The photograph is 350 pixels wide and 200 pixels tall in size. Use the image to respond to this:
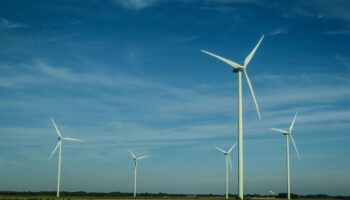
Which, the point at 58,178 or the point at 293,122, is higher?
the point at 293,122

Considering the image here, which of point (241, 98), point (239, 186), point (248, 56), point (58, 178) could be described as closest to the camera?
point (239, 186)

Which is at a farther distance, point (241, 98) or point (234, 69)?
point (234, 69)

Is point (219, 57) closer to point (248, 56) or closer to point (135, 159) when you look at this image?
point (248, 56)

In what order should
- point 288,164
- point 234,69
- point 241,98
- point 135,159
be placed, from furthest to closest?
point 135,159, point 288,164, point 234,69, point 241,98

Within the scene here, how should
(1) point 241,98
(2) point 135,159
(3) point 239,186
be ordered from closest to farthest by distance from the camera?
(3) point 239,186 → (1) point 241,98 → (2) point 135,159

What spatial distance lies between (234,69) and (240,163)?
598 inches

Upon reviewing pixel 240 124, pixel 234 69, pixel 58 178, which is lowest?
pixel 58 178

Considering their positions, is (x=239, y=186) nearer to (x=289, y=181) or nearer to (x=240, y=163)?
(x=240, y=163)

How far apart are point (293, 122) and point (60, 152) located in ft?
182

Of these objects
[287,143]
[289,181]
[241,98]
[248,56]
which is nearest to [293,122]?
[287,143]

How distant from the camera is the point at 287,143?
10825 centimetres

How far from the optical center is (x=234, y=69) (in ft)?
215

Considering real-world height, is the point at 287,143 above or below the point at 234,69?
below

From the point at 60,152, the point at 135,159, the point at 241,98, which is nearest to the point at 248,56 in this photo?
the point at 241,98
